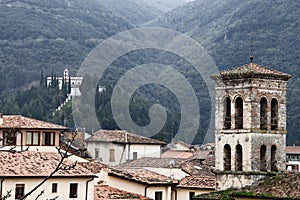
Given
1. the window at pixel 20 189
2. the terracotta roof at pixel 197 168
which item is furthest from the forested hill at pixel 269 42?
the window at pixel 20 189

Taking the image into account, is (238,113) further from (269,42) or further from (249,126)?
(269,42)

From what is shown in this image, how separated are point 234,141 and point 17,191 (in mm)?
9612

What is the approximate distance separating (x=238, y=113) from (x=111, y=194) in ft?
22.6

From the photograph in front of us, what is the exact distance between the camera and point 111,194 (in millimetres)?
35438

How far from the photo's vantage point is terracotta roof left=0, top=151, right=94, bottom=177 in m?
31.8

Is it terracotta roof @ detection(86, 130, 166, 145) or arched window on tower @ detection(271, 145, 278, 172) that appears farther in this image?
terracotta roof @ detection(86, 130, 166, 145)

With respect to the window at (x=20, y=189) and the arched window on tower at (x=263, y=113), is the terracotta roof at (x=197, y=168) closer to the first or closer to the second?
the arched window on tower at (x=263, y=113)

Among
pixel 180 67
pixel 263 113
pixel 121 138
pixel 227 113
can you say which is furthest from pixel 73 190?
pixel 180 67

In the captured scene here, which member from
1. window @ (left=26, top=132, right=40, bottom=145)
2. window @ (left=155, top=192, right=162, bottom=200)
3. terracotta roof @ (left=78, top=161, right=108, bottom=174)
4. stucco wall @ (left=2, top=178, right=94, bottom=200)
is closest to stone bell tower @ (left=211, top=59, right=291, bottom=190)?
window @ (left=155, top=192, right=162, bottom=200)

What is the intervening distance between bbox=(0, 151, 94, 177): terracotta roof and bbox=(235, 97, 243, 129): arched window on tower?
6867mm

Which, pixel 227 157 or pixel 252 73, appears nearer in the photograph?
pixel 252 73

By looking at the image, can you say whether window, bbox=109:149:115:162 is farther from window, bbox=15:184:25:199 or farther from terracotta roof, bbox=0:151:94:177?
window, bbox=15:184:25:199

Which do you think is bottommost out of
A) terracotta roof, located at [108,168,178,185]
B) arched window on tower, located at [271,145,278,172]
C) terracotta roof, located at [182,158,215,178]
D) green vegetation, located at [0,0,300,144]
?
terracotta roof, located at [108,168,178,185]

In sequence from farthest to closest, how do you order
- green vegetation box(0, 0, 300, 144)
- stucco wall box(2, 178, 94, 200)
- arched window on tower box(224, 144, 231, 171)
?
green vegetation box(0, 0, 300, 144)
arched window on tower box(224, 144, 231, 171)
stucco wall box(2, 178, 94, 200)
